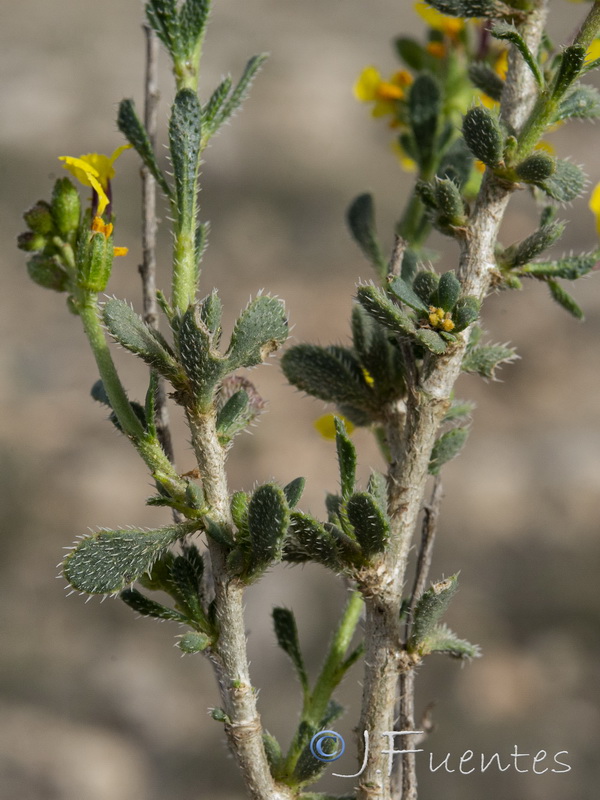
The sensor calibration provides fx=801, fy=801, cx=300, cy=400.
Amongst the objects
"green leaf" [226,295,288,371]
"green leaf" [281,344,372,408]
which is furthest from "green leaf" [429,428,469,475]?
"green leaf" [226,295,288,371]

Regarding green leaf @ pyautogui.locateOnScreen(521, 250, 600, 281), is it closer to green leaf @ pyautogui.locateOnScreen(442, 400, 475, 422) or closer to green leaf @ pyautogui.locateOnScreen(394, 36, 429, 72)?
green leaf @ pyautogui.locateOnScreen(442, 400, 475, 422)

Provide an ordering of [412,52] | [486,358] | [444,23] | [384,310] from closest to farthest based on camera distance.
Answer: [384,310], [486,358], [444,23], [412,52]

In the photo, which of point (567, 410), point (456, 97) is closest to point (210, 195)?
point (567, 410)

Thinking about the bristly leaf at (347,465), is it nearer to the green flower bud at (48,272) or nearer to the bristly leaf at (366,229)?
the green flower bud at (48,272)

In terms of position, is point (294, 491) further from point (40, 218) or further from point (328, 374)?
point (40, 218)

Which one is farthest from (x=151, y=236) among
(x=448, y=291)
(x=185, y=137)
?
(x=448, y=291)
